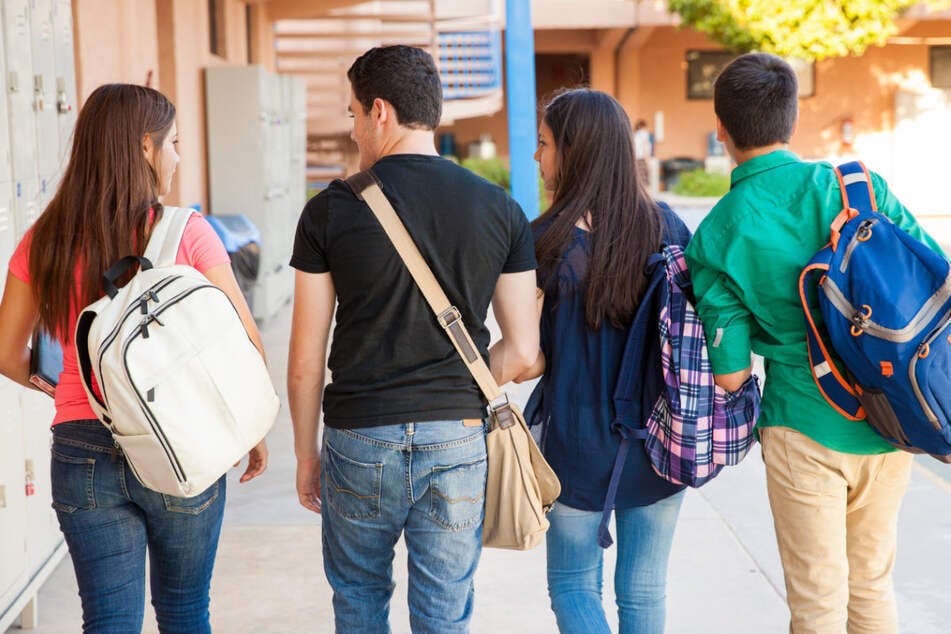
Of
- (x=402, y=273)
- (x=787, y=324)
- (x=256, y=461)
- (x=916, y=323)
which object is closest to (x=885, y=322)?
(x=916, y=323)

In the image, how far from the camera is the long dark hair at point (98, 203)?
94.3 inches

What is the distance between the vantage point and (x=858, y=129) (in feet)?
86.0

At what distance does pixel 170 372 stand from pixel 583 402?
1019 millimetres

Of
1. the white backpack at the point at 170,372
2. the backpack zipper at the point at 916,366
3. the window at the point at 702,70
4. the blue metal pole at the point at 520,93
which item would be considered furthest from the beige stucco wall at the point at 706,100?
the white backpack at the point at 170,372

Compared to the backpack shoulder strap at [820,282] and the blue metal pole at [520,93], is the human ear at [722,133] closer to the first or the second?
the backpack shoulder strap at [820,282]

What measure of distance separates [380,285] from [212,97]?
25.7 ft

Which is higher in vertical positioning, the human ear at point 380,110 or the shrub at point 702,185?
the human ear at point 380,110

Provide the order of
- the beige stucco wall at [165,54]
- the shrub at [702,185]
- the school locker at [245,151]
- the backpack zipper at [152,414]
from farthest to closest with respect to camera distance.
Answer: the shrub at [702,185]
the school locker at [245,151]
the beige stucco wall at [165,54]
the backpack zipper at [152,414]

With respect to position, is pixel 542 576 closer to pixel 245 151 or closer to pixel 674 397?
pixel 674 397

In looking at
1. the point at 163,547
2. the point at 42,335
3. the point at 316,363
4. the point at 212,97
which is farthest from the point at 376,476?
the point at 212,97

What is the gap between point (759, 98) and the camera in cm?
265

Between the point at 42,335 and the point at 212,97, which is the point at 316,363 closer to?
the point at 42,335

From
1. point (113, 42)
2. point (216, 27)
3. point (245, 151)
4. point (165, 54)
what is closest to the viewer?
point (113, 42)

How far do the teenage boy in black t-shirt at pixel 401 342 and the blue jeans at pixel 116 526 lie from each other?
325 millimetres
